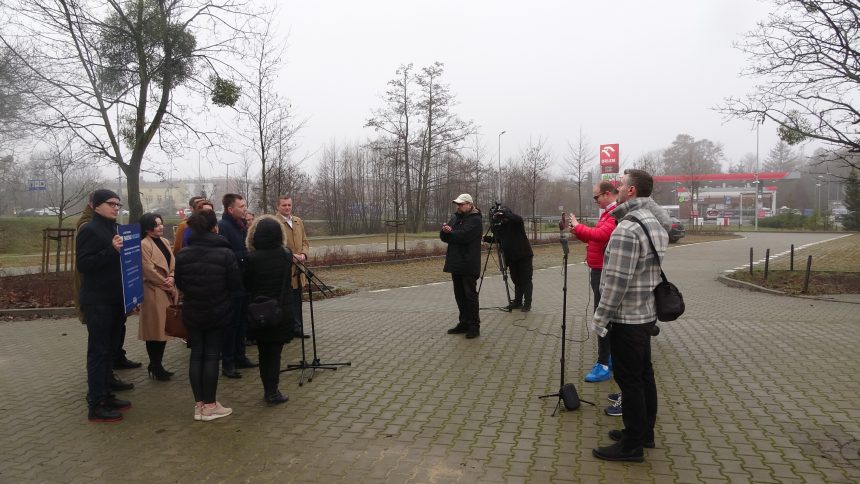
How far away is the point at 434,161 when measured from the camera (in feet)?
119

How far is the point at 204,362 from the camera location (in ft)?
15.7

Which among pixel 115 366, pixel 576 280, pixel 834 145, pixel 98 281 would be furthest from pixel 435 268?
pixel 98 281

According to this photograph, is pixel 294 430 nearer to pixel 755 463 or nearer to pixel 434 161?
pixel 755 463

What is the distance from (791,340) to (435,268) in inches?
473

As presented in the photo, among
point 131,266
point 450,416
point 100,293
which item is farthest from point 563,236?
point 100,293

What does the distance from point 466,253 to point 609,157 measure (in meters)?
36.8

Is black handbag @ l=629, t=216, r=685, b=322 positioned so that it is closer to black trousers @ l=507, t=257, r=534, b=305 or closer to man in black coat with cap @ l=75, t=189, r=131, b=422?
→ man in black coat with cap @ l=75, t=189, r=131, b=422

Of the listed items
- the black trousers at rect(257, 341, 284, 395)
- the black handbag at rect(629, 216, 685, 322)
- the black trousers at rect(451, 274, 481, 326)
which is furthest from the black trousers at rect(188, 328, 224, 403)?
the black trousers at rect(451, 274, 481, 326)

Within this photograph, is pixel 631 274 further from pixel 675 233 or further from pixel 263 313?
pixel 675 233

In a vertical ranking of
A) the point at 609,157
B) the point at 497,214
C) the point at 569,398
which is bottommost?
the point at 569,398

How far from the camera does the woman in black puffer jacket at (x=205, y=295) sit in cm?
465

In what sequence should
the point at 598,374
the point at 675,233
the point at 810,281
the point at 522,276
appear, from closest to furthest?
the point at 598,374
the point at 675,233
the point at 522,276
the point at 810,281

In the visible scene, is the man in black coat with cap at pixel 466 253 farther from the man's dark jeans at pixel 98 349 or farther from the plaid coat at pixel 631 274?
the man's dark jeans at pixel 98 349

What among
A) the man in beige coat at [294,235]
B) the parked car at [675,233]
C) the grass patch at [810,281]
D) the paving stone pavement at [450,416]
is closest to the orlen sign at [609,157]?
the grass patch at [810,281]
